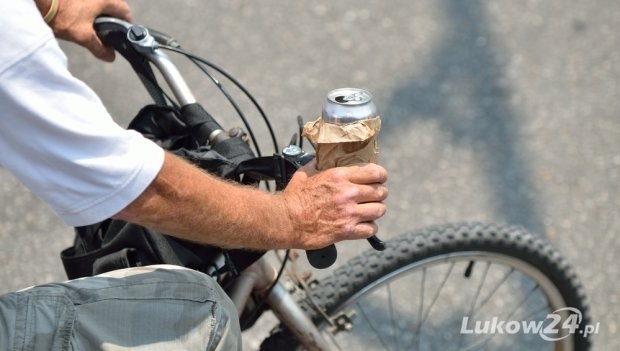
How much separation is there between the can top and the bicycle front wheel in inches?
26.5

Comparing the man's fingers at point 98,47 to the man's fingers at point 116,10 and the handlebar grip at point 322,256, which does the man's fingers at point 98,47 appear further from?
the handlebar grip at point 322,256

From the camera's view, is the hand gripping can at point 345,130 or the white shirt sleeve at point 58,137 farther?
the hand gripping can at point 345,130

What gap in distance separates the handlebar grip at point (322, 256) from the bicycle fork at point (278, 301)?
27 centimetres

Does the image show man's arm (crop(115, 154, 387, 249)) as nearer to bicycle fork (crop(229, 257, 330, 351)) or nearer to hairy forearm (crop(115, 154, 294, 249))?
hairy forearm (crop(115, 154, 294, 249))

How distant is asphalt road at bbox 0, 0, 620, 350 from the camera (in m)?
3.15

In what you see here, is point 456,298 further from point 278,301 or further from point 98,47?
point 98,47

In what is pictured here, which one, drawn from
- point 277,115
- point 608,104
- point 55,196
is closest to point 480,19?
point 608,104

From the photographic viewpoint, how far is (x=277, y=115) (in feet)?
12.0

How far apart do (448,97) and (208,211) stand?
2.40 meters

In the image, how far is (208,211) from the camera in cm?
142

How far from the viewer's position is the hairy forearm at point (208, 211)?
1.38 meters

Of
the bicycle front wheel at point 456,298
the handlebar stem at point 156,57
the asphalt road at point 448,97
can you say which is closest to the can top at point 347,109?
the handlebar stem at point 156,57

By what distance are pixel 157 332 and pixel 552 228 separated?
199 centimetres

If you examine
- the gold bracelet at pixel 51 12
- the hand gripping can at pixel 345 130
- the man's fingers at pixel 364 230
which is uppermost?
the hand gripping can at pixel 345 130
